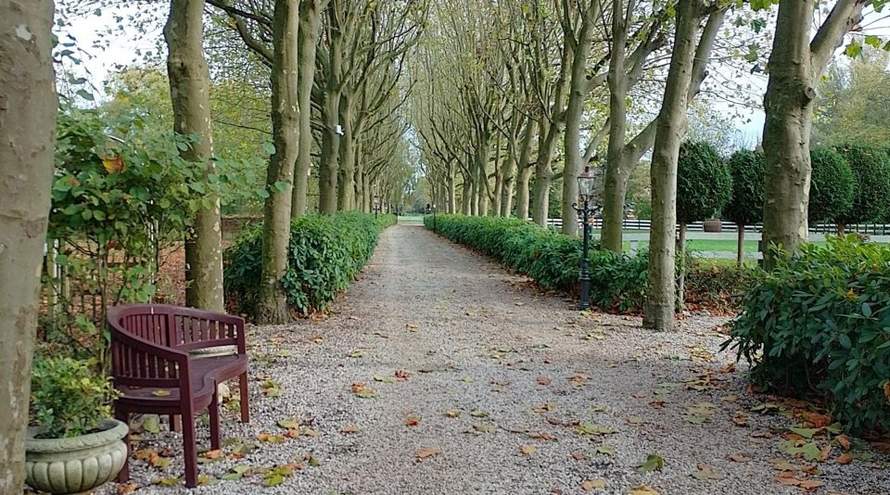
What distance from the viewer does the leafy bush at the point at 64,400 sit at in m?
3.29

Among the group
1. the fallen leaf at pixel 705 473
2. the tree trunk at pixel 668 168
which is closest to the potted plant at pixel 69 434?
the fallen leaf at pixel 705 473

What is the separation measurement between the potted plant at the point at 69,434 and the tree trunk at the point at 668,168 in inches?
272

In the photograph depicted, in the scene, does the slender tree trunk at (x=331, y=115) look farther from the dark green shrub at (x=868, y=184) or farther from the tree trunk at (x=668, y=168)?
the dark green shrub at (x=868, y=184)

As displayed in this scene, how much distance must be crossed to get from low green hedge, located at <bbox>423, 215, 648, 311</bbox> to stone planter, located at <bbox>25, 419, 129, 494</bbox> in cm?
835

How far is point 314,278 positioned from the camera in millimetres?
9422

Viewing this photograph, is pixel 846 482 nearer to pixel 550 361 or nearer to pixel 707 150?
pixel 550 361

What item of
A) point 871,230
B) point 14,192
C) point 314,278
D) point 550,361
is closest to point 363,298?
point 314,278

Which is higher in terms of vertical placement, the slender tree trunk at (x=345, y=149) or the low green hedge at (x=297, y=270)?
the slender tree trunk at (x=345, y=149)

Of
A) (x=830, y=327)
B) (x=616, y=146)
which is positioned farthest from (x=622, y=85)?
(x=830, y=327)

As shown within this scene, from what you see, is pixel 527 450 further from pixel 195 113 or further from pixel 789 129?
pixel 789 129

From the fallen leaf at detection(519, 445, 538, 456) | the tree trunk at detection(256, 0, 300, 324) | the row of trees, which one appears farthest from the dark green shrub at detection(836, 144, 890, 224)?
the fallen leaf at detection(519, 445, 538, 456)

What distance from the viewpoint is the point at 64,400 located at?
3.31 m

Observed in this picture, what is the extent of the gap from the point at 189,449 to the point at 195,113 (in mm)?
2896

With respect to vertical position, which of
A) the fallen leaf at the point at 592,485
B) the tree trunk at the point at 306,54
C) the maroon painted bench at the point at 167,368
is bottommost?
the fallen leaf at the point at 592,485
